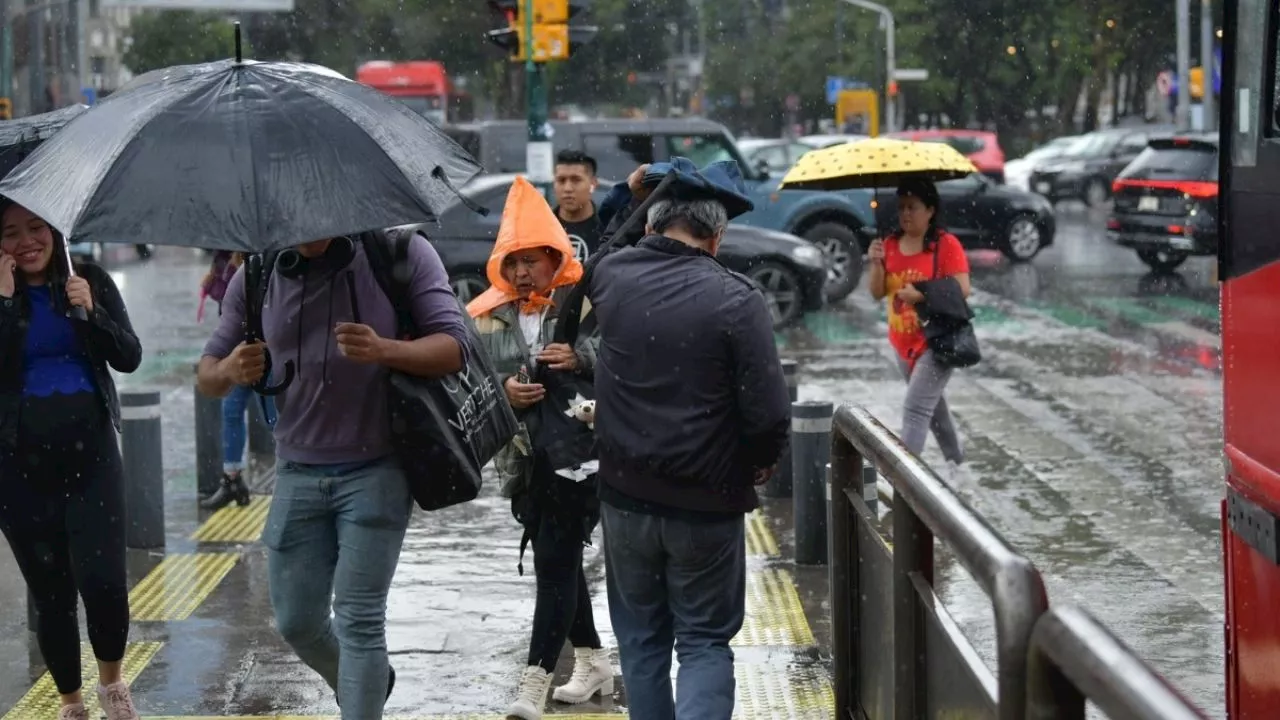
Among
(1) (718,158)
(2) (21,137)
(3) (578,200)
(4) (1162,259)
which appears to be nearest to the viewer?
(2) (21,137)

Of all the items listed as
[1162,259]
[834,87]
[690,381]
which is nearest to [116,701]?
[690,381]

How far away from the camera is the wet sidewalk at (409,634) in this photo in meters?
6.13

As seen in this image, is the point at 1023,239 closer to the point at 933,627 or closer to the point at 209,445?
the point at 209,445

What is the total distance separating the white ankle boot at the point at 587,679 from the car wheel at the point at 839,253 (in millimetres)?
14820

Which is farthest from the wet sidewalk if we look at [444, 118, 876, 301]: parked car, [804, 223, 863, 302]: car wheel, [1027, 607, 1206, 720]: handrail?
[444, 118, 876, 301]: parked car

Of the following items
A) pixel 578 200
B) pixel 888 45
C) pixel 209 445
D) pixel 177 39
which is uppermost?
pixel 177 39

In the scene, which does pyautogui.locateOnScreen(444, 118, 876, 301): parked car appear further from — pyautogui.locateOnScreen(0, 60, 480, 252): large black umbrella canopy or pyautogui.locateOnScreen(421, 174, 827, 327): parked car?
pyautogui.locateOnScreen(0, 60, 480, 252): large black umbrella canopy

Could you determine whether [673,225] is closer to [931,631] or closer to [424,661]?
[931,631]

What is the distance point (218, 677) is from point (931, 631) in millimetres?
3294

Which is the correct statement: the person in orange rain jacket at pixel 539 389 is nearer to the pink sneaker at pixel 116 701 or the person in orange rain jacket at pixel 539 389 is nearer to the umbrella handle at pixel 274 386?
the umbrella handle at pixel 274 386

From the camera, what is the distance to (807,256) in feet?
58.7

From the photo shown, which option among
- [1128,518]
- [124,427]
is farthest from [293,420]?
[1128,518]

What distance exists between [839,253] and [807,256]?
327cm

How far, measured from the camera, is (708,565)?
4.73 m
